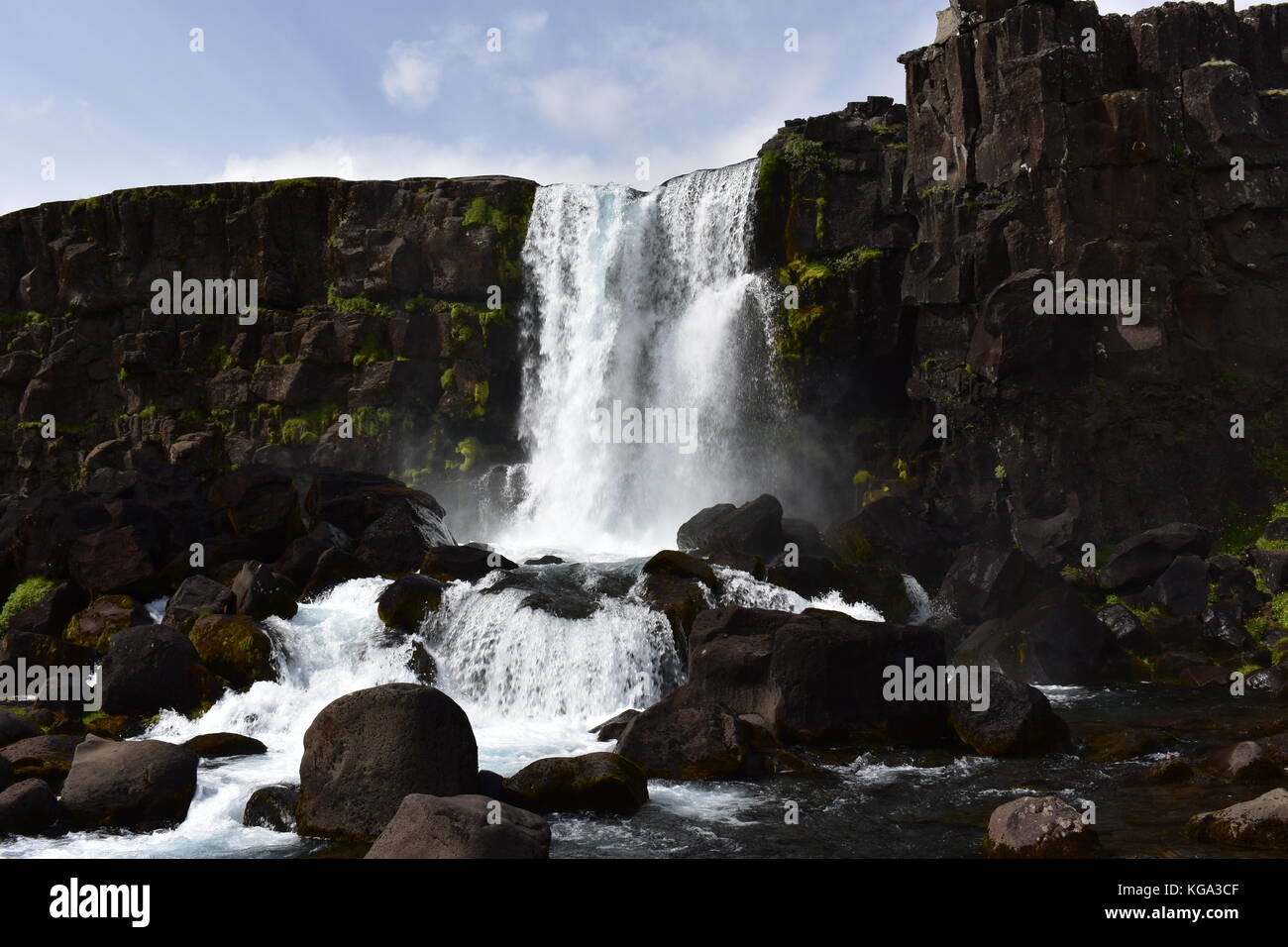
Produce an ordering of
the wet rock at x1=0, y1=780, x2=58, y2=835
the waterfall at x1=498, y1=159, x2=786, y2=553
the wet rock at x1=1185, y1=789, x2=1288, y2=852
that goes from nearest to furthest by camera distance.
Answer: the wet rock at x1=1185, y1=789, x2=1288, y2=852 → the wet rock at x1=0, y1=780, x2=58, y2=835 → the waterfall at x1=498, y1=159, x2=786, y2=553

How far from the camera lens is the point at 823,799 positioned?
561 inches

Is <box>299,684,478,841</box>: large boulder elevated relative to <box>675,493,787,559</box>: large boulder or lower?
lower

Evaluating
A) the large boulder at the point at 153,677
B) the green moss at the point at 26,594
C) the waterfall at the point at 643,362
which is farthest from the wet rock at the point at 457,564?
the green moss at the point at 26,594

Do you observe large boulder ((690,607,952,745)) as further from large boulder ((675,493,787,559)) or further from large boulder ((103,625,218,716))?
large boulder ((103,625,218,716))

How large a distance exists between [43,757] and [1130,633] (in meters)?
19.7

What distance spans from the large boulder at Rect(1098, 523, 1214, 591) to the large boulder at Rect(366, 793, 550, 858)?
1830 cm

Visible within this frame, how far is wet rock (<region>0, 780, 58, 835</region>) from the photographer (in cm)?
1328

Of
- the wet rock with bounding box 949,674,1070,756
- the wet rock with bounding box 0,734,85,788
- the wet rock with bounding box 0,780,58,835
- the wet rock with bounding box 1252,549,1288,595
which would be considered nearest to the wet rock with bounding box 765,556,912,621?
the wet rock with bounding box 949,674,1070,756

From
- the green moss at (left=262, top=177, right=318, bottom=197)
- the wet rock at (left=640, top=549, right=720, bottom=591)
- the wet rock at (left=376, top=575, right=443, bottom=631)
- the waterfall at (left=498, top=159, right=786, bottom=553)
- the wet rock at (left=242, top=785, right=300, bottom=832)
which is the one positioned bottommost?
the wet rock at (left=242, top=785, right=300, bottom=832)

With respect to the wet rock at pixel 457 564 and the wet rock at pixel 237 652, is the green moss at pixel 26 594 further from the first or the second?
the wet rock at pixel 457 564

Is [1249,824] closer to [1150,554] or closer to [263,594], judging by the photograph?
[1150,554]

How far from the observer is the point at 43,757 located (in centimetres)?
1549

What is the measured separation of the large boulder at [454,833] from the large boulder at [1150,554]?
18.3 metres
